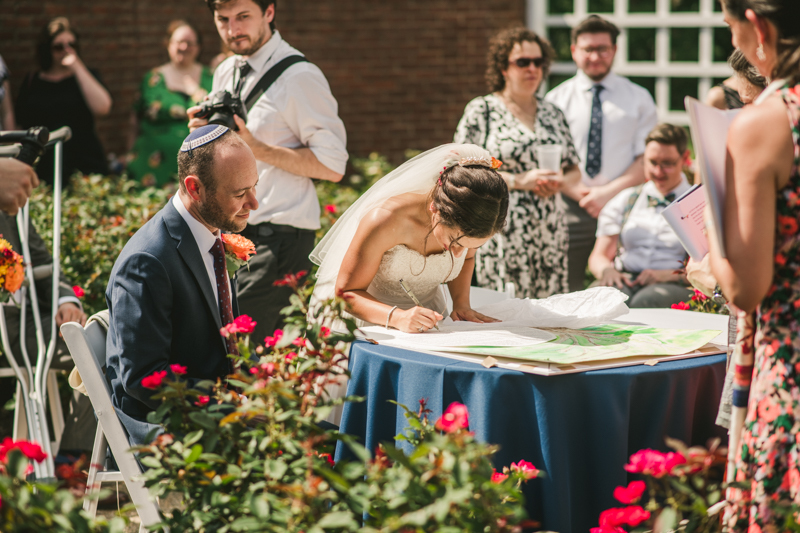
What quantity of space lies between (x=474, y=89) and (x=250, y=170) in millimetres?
6708

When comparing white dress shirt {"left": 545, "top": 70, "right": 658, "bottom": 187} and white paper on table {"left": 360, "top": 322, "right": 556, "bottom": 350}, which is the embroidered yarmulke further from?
white dress shirt {"left": 545, "top": 70, "right": 658, "bottom": 187}

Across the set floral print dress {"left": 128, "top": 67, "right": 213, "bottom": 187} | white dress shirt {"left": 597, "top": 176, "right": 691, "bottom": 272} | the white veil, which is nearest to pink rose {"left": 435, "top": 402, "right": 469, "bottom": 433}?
the white veil

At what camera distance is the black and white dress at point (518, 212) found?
456cm

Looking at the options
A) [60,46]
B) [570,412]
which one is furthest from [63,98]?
[570,412]

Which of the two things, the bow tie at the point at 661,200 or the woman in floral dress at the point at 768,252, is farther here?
the bow tie at the point at 661,200

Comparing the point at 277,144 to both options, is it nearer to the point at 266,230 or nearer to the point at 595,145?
the point at 266,230

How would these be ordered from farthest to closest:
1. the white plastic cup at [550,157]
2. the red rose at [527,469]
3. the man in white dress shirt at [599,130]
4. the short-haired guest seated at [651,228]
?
the man in white dress shirt at [599,130], the short-haired guest seated at [651,228], the white plastic cup at [550,157], the red rose at [527,469]

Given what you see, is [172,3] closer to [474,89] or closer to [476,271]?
[474,89]

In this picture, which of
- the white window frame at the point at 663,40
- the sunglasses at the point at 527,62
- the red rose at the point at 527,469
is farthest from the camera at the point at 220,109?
the white window frame at the point at 663,40

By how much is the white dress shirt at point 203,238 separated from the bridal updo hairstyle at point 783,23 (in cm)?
162

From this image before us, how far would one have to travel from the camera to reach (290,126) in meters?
3.85

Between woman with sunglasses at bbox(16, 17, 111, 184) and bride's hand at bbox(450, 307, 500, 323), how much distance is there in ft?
14.0

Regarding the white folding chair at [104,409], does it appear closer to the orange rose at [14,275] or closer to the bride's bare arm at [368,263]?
the orange rose at [14,275]

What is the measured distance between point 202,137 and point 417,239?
1.02 m
